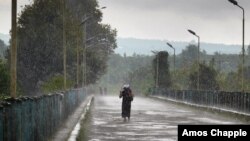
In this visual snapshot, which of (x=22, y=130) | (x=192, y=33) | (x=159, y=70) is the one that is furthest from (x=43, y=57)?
(x=22, y=130)

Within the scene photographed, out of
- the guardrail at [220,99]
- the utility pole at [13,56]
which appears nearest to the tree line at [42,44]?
the guardrail at [220,99]

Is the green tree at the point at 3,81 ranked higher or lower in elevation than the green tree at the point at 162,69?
lower

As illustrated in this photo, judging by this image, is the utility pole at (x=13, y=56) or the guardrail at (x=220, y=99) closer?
the utility pole at (x=13, y=56)

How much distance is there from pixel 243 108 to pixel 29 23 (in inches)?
1990

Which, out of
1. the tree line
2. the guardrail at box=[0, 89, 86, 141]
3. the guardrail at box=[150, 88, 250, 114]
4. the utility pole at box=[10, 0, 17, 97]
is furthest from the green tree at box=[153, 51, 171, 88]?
the utility pole at box=[10, 0, 17, 97]

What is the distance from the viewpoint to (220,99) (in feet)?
122

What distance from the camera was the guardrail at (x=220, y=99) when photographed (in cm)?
3139

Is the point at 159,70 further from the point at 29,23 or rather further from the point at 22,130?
the point at 22,130

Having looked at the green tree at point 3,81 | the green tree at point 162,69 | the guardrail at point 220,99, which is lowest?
the guardrail at point 220,99

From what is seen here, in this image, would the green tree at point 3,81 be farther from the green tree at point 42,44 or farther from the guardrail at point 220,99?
the green tree at point 42,44

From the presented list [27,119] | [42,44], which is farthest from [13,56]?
[42,44]

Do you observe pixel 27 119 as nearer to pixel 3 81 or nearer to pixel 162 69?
pixel 3 81

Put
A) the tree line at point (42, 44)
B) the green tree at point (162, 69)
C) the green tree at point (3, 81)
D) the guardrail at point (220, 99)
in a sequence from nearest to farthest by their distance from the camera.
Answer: the guardrail at point (220, 99), the green tree at point (3, 81), the tree line at point (42, 44), the green tree at point (162, 69)

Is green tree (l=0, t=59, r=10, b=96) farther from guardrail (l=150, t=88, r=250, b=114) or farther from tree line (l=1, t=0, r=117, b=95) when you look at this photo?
tree line (l=1, t=0, r=117, b=95)
